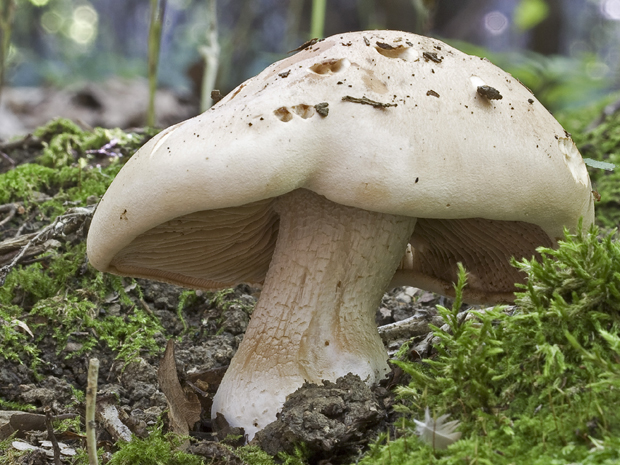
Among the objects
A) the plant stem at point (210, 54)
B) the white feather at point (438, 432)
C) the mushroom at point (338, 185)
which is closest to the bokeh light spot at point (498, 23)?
the plant stem at point (210, 54)

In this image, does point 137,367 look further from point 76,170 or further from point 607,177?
point 607,177

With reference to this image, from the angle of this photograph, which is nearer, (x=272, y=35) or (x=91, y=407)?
(x=91, y=407)

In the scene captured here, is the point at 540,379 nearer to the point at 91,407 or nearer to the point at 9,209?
the point at 91,407

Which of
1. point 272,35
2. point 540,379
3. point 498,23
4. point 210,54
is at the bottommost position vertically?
point 540,379

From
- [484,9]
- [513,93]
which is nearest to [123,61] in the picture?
[484,9]

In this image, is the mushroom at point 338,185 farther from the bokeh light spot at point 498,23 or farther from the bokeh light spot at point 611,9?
the bokeh light spot at point 611,9

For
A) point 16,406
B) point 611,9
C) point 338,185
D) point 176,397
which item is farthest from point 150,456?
point 611,9

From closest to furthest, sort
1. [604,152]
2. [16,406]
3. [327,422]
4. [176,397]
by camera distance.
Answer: [327,422], [176,397], [16,406], [604,152]
